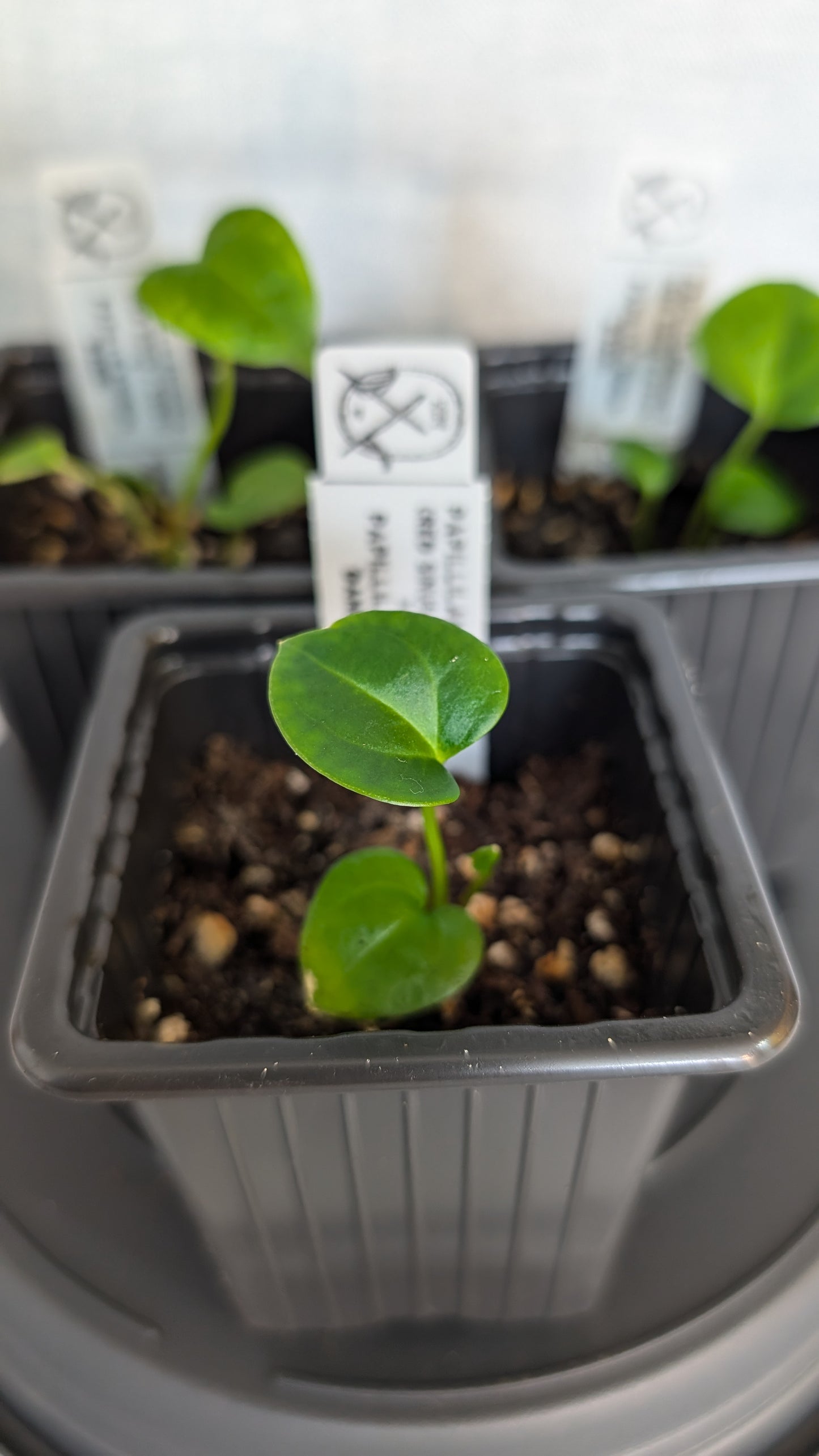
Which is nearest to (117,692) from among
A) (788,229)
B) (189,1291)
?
(189,1291)

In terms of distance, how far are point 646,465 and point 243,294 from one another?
12.2 inches

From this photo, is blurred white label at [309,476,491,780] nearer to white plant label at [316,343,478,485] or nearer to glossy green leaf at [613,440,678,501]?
white plant label at [316,343,478,485]

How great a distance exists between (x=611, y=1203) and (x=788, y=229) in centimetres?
74

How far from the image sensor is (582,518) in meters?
0.85

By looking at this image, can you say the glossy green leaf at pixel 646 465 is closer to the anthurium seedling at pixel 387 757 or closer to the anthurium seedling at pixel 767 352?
the anthurium seedling at pixel 767 352

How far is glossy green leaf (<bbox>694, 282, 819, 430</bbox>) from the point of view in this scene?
0.66 meters

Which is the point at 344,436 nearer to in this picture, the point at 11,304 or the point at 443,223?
the point at 443,223

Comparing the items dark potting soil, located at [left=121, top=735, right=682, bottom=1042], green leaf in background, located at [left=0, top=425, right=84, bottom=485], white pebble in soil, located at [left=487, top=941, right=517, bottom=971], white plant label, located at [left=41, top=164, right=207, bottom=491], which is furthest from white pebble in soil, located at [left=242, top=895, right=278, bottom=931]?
white plant label, located at [left=41, top=164, right=207, bottom=491]

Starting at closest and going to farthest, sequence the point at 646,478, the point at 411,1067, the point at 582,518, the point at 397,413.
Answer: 1. the point at 411,1067
2. the point at 397,413
3. the point at 646,478
4. the point at 582,518

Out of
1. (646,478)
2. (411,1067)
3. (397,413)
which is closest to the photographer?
(411,1067)

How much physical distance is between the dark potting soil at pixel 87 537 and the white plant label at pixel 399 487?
30cm

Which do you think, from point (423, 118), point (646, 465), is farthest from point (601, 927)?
point (423, 118)

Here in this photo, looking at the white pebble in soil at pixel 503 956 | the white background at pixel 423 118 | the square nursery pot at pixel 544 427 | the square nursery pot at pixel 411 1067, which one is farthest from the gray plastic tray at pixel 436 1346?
the white background at pixel 423 118

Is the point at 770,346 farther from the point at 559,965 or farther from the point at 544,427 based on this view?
the point at 559,965
